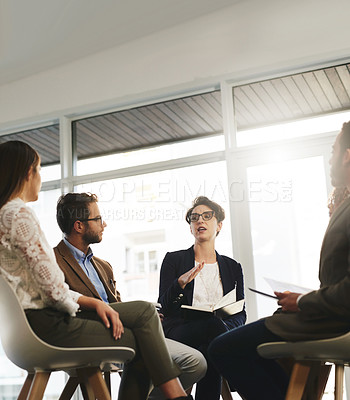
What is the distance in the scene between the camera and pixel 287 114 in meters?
4.24

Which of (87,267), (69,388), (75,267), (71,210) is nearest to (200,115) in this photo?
(71,210)

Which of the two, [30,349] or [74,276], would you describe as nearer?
[30,349]

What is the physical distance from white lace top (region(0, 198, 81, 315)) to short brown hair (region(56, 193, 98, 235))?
2.95 ft

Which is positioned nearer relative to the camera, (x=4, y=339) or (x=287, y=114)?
(x=4, y=339)

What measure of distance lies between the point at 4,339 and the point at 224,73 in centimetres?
307

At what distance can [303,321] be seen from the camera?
5.86 feet

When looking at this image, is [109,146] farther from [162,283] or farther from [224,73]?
[162,283]

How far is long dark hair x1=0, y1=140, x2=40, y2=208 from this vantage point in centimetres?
196

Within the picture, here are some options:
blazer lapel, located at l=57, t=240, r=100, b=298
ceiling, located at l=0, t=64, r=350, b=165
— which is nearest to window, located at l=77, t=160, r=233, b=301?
ceiling, located at l=0, t=64, r=350, b=165

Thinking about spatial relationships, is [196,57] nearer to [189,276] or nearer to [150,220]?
[150,220]

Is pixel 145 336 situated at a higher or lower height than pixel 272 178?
lower

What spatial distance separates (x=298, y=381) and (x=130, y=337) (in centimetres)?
60

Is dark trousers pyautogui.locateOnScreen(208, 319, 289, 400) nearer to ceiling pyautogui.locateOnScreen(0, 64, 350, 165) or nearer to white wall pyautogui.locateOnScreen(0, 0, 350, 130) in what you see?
ceiling pyautogui.locateOnScreen(0, 64, 350, 165)

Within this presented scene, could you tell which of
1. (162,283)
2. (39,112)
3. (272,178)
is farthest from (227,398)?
(39,112)
